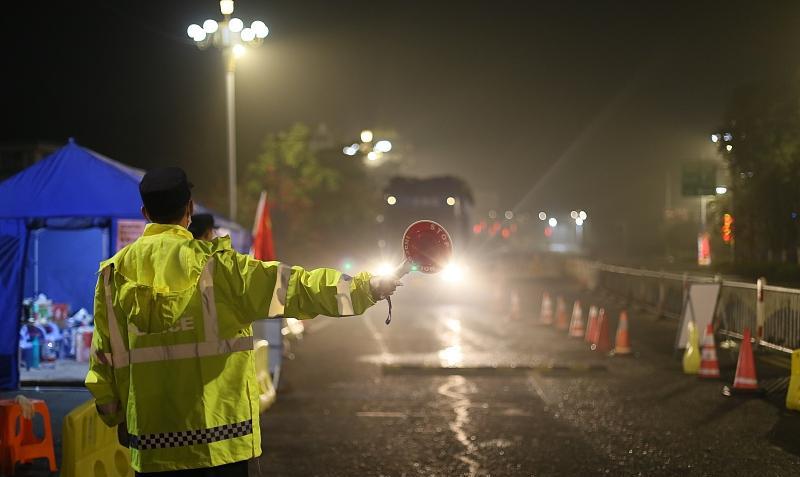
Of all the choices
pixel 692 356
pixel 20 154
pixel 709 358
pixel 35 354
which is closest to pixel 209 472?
pixel 709 358

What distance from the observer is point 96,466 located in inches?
246

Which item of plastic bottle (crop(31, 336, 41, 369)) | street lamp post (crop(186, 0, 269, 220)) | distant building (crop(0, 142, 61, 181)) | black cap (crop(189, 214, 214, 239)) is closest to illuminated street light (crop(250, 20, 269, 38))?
street lamp post (crop(186, 0, 269, 220))

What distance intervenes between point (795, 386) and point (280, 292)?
8.33 meters

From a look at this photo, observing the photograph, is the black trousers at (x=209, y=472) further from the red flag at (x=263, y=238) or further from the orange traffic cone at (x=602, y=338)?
the orange traffic cone at (x=602, y=338)

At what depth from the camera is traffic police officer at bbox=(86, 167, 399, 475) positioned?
11.5 ft

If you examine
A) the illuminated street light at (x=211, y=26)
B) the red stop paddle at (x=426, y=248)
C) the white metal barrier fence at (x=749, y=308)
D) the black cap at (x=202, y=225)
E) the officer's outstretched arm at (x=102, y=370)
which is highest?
the illuminated street light at (x=211, y=26)

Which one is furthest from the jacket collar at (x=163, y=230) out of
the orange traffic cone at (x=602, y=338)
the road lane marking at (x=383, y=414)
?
the orange traffic cone at (x=602, y=338)

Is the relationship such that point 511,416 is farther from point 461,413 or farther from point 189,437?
point 189,437

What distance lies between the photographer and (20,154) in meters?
30.3

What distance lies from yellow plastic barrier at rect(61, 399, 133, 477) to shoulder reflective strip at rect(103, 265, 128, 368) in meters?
2.62

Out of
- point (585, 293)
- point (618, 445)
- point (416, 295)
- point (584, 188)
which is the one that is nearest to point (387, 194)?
point (416, 295)

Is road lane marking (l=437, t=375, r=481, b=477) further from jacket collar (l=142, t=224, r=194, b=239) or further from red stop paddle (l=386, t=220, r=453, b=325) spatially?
jacket collar (l=142, t=224, r=194, b=239)

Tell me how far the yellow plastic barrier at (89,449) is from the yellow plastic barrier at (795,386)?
7.01 m

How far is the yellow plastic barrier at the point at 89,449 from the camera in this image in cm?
598
